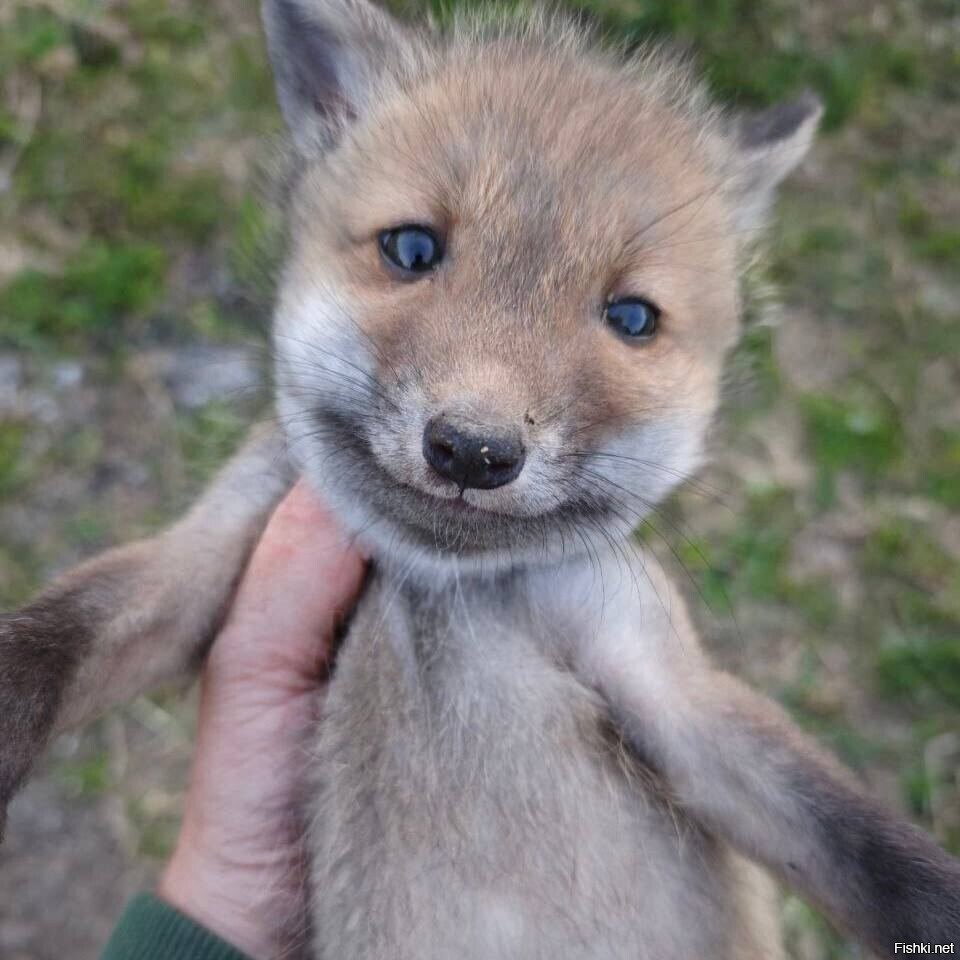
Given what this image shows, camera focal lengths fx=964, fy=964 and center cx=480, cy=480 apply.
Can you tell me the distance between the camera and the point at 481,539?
1796 millimetres

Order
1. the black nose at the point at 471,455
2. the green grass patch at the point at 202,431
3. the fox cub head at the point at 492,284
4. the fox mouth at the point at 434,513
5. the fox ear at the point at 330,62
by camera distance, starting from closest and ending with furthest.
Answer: the black nose at the point at 471,455, the fox cub head at the point at 492,284, the fox mouth at the point at 434,513, the fox ear at the point at 330,62, the green grass patch at the point at 202,431

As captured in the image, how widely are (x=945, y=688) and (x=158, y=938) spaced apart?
270 cm

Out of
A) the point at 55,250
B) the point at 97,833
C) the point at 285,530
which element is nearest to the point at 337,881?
the point at 285,530

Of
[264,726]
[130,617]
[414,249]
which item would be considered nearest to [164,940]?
[264,726]

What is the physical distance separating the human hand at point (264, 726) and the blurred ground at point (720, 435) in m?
0.56

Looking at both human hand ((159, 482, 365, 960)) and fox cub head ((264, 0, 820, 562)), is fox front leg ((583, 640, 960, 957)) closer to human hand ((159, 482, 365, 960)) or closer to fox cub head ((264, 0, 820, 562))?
fox cub head ((264, 0, 820, 562))

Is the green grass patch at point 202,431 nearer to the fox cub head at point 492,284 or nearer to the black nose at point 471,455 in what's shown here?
the fox cub head at point 492,284

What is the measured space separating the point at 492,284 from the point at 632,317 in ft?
1.05

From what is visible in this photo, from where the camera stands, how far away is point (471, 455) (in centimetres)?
152

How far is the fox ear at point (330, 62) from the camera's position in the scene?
2.16m

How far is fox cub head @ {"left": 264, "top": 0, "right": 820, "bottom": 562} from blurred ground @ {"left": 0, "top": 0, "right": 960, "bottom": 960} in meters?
0.78

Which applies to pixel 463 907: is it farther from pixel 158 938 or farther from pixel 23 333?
pixel 23 333

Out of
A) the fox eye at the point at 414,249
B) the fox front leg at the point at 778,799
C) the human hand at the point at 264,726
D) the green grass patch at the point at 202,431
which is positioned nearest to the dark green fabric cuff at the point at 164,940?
the human hand at the point at 264,726

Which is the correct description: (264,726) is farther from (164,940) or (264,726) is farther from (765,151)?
(765,151)
